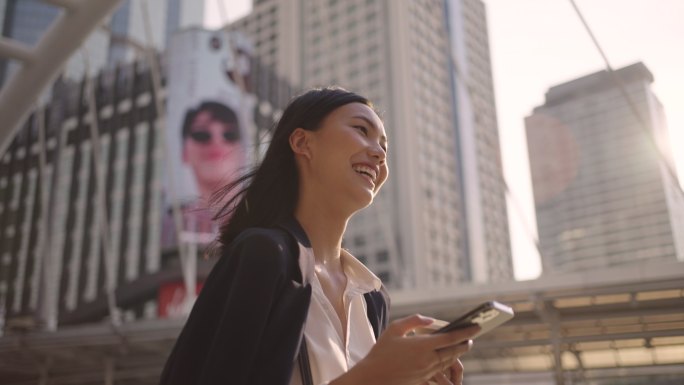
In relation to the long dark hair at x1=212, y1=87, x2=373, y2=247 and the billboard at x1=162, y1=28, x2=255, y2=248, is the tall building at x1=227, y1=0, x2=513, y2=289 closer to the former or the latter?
the billboard at x1=162, y1=28, x2=255, y2=248

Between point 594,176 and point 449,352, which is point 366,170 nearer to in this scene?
point 449,352

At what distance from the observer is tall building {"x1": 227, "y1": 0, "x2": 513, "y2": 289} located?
6084 cm

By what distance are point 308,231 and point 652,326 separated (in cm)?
959

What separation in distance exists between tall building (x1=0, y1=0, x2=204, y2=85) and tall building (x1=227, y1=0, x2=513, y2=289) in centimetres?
1465

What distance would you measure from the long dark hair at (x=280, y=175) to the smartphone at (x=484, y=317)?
56cm

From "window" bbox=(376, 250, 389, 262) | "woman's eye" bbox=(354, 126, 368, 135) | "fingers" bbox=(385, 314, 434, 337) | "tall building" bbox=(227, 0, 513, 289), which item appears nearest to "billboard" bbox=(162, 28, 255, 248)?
"tall building" bbox=(227, 0, 513, 289)

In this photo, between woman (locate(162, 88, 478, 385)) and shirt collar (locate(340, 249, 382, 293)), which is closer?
woman (locate(162, 88, 478, 385))

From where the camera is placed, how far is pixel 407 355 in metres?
1.08

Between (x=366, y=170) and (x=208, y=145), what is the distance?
44061 millimetres

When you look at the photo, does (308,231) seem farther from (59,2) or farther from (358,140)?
(59,2)

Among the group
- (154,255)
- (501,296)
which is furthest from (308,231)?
(154,255)

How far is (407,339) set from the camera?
3.59 feet

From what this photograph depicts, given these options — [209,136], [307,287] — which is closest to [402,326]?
[307,287]

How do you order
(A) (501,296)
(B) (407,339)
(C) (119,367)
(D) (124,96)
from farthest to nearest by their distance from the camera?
(D) (124,96) < (C) (119,367) < (A) (501,296) < (B) (407,339)
